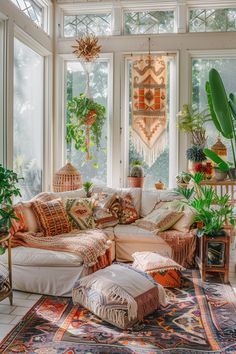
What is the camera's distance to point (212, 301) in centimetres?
348

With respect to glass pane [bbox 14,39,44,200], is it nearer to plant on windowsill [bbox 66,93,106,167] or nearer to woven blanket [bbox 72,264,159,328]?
plant on windowsill [bbox 66,93,106,167]

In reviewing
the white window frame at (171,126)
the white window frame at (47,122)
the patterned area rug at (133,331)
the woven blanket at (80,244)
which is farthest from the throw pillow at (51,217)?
the white window frame at (171,126)

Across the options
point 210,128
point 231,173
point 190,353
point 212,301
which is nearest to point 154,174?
point 210,128

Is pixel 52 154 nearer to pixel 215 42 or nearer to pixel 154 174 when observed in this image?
pixel 154 174

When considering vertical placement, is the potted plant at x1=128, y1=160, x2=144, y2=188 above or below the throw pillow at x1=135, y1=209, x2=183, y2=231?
above

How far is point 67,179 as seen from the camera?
5395mm

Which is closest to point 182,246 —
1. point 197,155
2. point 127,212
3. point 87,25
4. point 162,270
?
point 162,270

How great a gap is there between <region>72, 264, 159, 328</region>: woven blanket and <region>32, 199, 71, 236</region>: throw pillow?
1000mm

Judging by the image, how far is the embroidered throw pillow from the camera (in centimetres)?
454

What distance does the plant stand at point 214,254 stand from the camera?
4012 millimetres

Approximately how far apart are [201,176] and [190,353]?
7.12 feet

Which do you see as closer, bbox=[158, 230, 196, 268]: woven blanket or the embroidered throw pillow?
bbox=[158, 230, 196, 268]: woven blanket

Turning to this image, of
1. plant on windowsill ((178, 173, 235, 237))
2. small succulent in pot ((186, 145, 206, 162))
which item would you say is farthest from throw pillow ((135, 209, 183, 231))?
small succulent in pot ((186, 145, 206, 162))

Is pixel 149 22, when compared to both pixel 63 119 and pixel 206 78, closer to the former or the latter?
pixel 206 78
